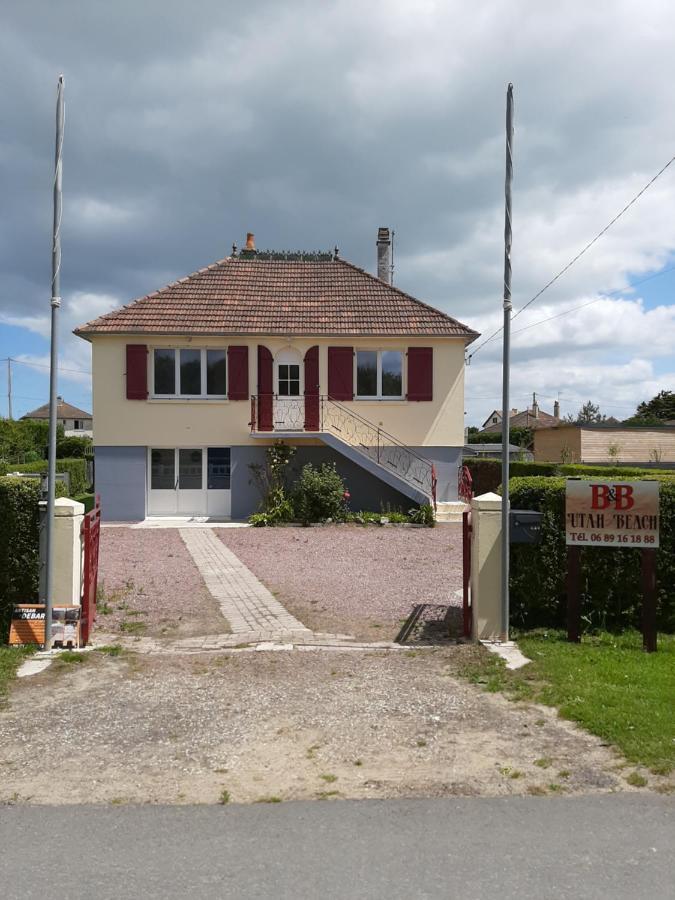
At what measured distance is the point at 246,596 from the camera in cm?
938

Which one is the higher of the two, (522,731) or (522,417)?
(522,417)

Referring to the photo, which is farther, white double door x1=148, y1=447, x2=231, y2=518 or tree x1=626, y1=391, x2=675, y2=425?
tree x1=626, y1=391, x2=675, y2=425

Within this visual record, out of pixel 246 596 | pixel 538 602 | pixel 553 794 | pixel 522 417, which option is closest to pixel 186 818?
pixel 553 794

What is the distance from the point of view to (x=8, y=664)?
242 inches

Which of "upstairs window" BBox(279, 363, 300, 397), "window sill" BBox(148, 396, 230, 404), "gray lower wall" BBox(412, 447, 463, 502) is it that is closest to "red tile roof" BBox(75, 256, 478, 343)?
"upstairs window" BBox(279, 363, 300, 397)

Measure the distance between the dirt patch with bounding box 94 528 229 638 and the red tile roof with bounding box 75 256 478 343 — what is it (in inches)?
296

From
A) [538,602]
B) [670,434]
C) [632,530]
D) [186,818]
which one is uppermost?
[670,434]

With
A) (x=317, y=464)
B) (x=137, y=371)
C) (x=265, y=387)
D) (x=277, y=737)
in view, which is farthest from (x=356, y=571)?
(x=137, y=371)

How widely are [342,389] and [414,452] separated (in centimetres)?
271

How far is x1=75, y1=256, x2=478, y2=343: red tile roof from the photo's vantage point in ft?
64.6

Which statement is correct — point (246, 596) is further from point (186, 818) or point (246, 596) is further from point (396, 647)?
point (186, 818)

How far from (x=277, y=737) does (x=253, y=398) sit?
15562 mm

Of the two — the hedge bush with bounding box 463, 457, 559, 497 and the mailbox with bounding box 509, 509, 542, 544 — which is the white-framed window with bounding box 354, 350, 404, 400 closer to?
the hedge bush with bounding box 463, 457, 559, 497

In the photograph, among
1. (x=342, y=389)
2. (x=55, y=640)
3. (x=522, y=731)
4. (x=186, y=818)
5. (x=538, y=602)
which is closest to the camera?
(x=186, y=818)
